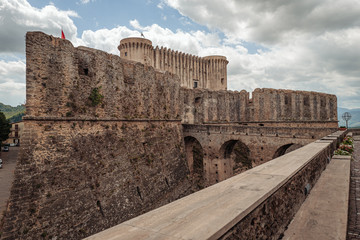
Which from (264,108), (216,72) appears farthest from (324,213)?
(216,72)

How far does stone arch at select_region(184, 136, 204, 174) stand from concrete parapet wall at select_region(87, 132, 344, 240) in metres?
17.1

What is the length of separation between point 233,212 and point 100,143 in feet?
35.3

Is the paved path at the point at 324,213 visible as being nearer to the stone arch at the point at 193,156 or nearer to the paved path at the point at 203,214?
the paved path at the point at 203,214

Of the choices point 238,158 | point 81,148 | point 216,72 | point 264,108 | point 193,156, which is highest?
point 216,72

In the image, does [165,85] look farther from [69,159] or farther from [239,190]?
[239,190]

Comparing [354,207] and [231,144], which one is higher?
[354,207]

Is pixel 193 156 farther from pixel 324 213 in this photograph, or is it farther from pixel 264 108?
pixel 324 213

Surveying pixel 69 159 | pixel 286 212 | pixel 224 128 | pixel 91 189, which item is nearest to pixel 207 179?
pixel 224 128

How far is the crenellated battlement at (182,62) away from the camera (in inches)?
1325

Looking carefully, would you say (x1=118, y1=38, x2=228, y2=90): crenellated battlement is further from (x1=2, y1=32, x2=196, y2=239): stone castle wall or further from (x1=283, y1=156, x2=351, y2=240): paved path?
(x1=283, y1=156, x2=351, y2=240): paved path

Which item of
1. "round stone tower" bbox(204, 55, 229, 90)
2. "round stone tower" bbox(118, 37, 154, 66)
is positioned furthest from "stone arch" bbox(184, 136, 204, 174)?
"round stone tower" bbox(204, 55, 229, 90)

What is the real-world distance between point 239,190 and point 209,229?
113cm

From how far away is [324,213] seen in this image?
11.1ft

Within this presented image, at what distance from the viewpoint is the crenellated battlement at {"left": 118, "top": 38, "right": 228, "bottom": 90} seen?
110 feet
